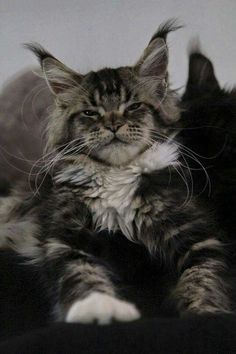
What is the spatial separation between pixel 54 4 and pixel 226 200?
0.95 m

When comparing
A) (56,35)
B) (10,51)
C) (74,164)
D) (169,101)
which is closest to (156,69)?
(169,101)

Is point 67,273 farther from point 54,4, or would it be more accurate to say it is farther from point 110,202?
point 54,4

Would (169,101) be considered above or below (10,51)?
below

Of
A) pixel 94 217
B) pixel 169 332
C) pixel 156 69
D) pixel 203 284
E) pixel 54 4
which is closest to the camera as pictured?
pixel 169 332

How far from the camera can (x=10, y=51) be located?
1.78 metres

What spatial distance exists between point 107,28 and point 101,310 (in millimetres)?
1144

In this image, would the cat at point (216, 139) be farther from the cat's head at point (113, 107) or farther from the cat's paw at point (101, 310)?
the cat's paw at point (101, 310)

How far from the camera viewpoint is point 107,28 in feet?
5.84

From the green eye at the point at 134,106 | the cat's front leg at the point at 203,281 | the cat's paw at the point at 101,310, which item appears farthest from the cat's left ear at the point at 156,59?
the cat's paw at the point at 101,310

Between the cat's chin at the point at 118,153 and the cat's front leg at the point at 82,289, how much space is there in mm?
270

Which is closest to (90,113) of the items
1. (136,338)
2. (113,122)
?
(113,122)

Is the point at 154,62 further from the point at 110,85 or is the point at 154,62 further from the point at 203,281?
the point at 203,281

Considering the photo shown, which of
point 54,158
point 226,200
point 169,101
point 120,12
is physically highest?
point 120,12

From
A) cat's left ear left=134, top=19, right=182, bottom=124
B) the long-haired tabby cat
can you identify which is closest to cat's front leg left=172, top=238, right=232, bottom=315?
the long-haired tabby cat
